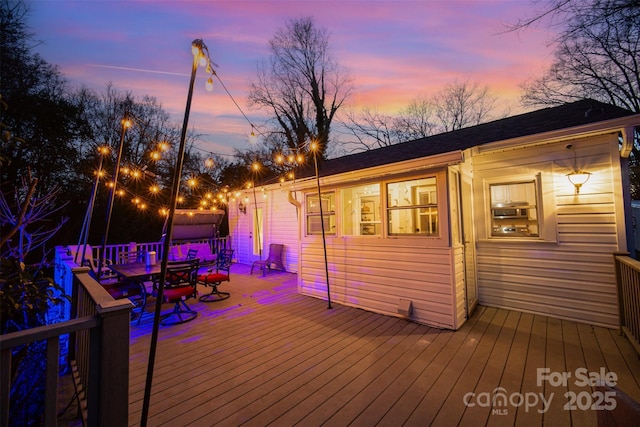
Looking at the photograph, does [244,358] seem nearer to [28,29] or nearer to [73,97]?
[28,29]

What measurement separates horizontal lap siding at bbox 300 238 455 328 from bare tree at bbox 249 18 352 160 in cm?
1162

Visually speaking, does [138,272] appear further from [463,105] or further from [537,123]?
[463,105]

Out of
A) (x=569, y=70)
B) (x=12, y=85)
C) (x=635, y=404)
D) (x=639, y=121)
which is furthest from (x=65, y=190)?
(x=569, y=70)

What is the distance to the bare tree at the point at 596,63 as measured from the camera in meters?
5.36

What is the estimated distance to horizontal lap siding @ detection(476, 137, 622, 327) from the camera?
3.93 metres

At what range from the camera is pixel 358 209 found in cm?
622

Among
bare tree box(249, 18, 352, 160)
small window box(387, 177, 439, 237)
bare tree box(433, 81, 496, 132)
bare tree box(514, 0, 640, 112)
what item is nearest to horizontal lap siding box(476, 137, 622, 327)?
small window box(387, 177, 439, 237)

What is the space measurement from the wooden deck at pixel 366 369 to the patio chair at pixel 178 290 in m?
0.28

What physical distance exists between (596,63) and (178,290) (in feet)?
58.4

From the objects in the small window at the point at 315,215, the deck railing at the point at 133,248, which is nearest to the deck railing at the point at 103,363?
the small window at the point at 315,215

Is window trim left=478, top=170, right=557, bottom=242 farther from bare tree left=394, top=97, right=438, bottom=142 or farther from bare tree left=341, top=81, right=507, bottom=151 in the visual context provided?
bare tree left=394, top=97, right=438, bottom=142

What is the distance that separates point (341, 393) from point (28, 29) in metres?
13.3

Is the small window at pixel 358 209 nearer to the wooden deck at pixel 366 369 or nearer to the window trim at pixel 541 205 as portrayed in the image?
the wooden deck at pixel 366 369

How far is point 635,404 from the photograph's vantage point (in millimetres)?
957
